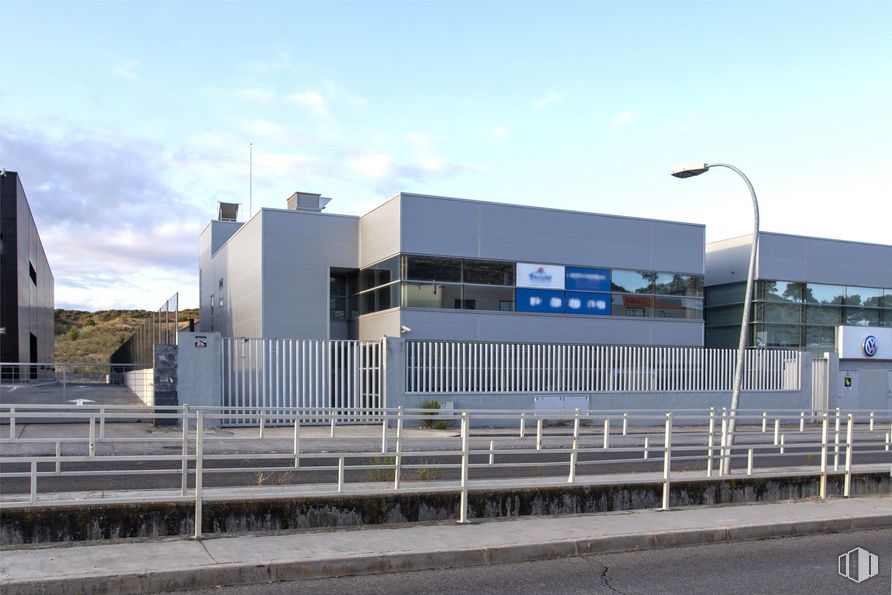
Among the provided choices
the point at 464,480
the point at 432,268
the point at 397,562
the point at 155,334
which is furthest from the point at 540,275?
the point at 397,562

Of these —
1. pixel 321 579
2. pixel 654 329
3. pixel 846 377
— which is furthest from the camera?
pixel 846 377

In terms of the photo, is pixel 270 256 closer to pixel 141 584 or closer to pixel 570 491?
pixel 570 491

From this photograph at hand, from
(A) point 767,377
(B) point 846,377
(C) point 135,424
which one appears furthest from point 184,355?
(B) point 846,377

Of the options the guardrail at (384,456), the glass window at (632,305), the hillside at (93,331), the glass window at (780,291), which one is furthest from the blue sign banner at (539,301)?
the hillside at (93,331)

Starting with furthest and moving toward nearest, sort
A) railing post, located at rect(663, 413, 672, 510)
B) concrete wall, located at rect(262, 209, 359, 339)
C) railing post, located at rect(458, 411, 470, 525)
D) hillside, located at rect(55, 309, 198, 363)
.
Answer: hillside, located at rect(55, 309, 198, 363) → concrete wall, located at rect(262, 209, 359, 339) → railing post, located at rect(663, 413, 672, 510) → railing post, located at rect(458, 411, 470, 525)

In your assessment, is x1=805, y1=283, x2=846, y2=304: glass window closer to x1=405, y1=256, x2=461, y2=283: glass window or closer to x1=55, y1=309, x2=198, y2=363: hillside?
x1=405, y1=256, x2=461, y2=283: glass window

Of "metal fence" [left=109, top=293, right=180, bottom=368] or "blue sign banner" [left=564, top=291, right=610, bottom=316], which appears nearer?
"metal fence" [left=109, top=293, right=180, bottom=368]

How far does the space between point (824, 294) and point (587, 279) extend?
11.9 meters

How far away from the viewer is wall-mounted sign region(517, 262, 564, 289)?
29375mm

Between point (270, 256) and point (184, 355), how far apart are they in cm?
801

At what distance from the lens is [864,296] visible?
36375 mm

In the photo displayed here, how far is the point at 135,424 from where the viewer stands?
74.8ft

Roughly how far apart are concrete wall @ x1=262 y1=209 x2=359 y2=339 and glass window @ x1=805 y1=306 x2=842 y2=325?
19.1 metres

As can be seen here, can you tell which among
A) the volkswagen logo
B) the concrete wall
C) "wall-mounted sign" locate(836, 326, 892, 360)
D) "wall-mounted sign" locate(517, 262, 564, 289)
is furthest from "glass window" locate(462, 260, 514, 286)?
the volkswagen logo
